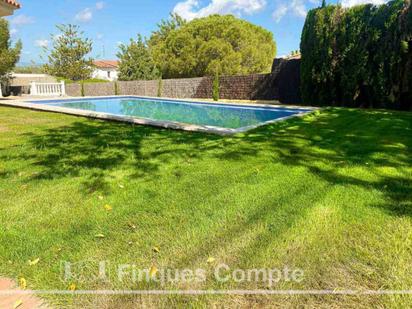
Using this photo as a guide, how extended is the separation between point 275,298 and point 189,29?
3713cm

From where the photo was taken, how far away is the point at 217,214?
292cm

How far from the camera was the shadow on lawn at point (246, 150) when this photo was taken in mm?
3904

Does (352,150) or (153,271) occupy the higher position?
(352,150)

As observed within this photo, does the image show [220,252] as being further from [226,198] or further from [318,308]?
[226,198]

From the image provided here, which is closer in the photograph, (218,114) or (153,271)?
(153,271)

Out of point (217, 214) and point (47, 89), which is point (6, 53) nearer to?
point (47, 89)

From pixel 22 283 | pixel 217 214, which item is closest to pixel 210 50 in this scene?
pixel 217 214

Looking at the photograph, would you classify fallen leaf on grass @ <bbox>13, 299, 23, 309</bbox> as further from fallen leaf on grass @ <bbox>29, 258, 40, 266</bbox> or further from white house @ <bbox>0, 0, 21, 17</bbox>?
white house @ <bbox>0, 0, 21, 17</bbox>

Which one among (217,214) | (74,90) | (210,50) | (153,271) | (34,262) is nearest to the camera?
(153,271)

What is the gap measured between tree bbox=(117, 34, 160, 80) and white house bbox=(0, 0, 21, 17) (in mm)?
26058

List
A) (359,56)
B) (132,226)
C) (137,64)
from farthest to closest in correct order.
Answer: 1. (137,64)
2. (359,56)
3. (132,226)

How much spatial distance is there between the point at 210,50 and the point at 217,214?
33630 millimetres

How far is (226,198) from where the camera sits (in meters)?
3.29

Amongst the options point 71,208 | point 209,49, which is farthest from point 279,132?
point 209,49
